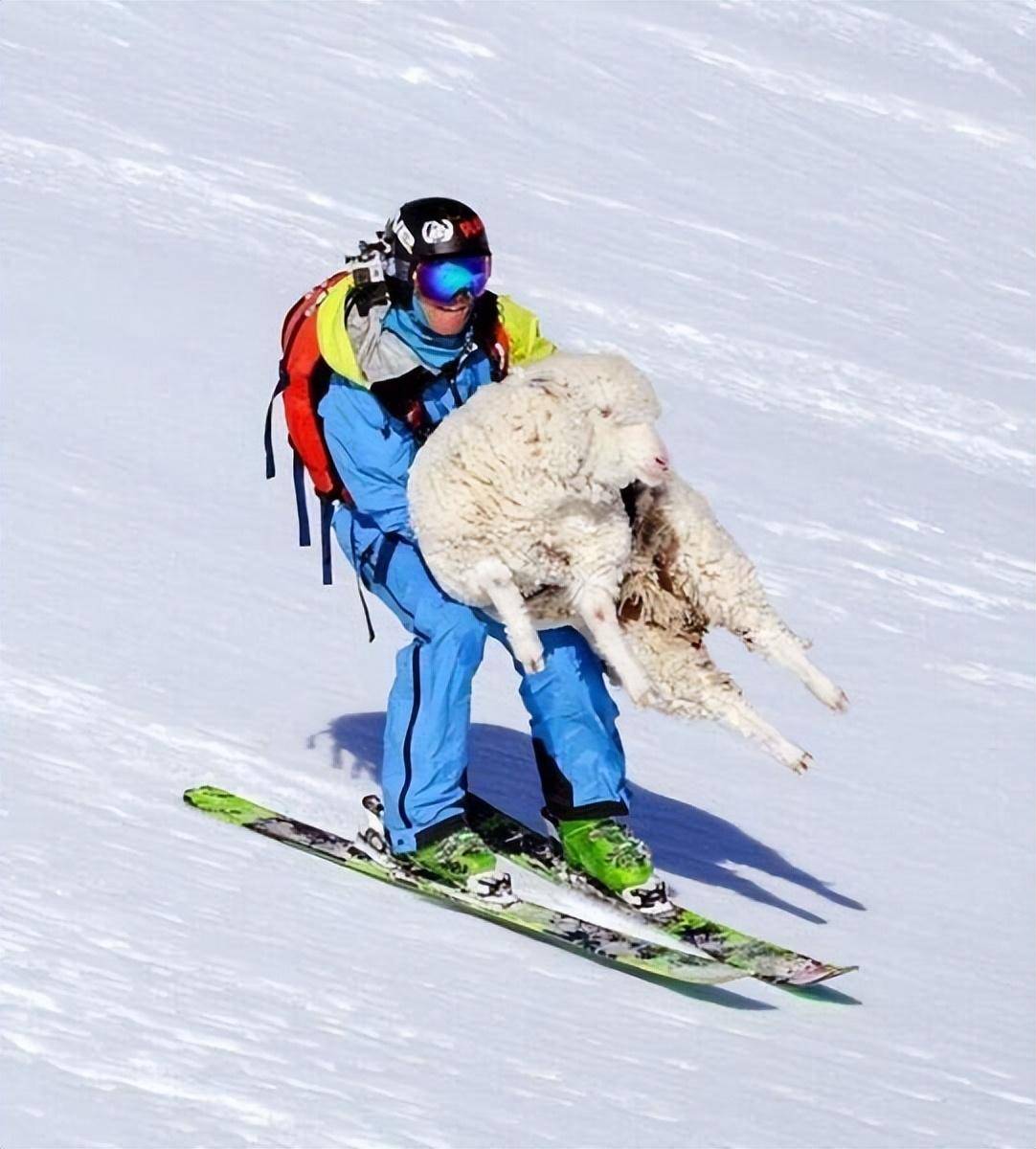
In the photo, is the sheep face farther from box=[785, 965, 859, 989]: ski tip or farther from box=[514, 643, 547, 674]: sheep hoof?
box=[785, 965, 859, 989]: ski tip

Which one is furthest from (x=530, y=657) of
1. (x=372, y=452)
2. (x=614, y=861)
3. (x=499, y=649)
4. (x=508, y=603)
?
(x=499, y=649)

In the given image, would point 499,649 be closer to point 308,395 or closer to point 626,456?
point 308,395

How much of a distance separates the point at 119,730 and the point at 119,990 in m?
1.85

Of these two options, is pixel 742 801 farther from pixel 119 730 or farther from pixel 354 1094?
pixel 354 1094

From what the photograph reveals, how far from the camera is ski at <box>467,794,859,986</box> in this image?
17.6 ft

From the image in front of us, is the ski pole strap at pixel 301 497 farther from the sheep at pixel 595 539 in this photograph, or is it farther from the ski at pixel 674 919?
the ski at pixel 674 919

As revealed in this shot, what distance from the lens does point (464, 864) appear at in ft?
18.6

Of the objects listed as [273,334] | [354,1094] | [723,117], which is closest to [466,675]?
[354,1094]

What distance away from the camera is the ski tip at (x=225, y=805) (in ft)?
19.3

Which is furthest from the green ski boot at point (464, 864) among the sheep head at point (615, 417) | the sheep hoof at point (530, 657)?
the sheep head at point (615, 417)

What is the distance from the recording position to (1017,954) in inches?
238

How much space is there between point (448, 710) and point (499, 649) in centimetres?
236

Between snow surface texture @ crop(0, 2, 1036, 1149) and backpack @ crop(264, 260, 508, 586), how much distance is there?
0.91 metres

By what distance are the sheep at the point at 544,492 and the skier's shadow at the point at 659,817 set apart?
45.4 inches
